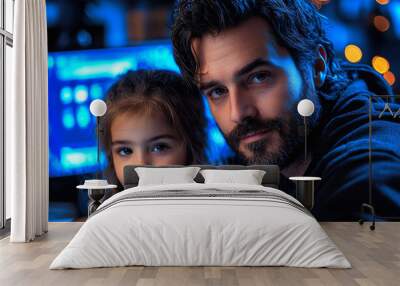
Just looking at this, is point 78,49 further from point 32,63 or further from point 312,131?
point 312,131

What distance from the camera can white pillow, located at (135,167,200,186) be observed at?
6684 millimetres

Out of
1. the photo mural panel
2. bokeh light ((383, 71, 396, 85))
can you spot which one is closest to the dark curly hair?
the photo mural panel

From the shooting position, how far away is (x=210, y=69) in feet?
24.7

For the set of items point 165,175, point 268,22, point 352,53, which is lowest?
point 165,175

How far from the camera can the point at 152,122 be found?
7.55 meters

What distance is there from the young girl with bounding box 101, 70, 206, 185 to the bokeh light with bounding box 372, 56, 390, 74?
8.22 feet

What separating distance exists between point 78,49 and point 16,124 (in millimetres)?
2159

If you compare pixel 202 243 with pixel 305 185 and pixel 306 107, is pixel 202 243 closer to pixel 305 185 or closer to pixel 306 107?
pixel 305 185

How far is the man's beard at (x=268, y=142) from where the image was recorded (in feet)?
24.6

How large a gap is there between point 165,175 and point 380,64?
136 inches

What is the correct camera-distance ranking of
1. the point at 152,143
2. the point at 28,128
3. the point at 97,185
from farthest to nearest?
the point at 152,143 → the point at 97,185 → the point at 28,128

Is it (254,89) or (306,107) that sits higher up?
(254,89)

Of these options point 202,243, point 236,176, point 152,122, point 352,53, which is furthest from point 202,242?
point 352,53

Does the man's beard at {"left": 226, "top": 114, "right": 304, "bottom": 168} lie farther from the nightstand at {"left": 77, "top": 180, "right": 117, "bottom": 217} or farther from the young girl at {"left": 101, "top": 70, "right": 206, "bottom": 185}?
the nightstand at {"left": 77, "top": 180, "right": 117, "bottom": 217}
